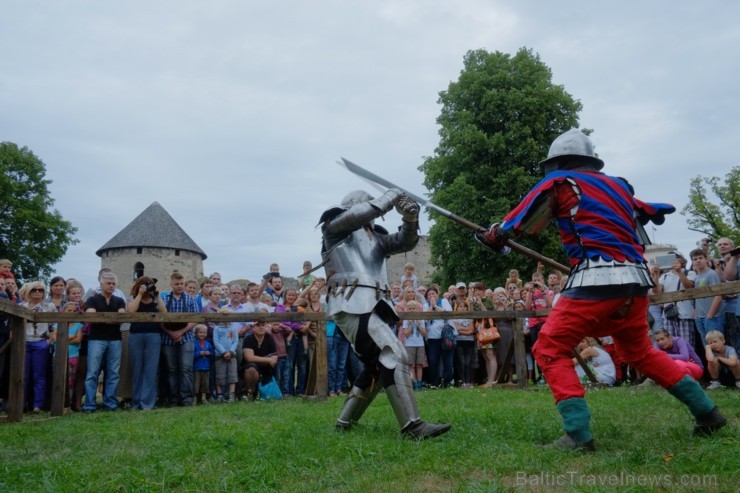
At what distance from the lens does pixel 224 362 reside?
932 cm

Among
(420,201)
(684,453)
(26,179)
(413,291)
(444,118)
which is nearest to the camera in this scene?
(684,453)

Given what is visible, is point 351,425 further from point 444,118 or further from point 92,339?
point 444,118

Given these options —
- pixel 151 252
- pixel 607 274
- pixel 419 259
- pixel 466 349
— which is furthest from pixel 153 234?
pixel 607 274

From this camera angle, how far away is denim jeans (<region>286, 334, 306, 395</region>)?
9.82 meters

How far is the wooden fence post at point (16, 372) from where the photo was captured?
6.89 meters

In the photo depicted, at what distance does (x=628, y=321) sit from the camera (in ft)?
13.8

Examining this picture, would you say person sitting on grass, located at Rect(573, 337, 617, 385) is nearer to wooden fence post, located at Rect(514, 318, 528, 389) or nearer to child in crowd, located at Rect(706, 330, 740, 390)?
wooden fence post, located at Rect(514, 318, 528, 389)

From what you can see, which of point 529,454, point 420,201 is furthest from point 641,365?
point 420,201

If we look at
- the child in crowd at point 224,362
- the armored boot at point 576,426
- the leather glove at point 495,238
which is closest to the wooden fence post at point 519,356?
the child in crowd at point 224,362

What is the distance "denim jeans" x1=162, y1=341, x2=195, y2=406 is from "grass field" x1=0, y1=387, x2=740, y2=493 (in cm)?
246

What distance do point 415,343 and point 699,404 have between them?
6.36 meters

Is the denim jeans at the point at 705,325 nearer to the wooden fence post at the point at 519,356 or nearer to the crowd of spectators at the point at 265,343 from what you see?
the crowd of spectators at the point at 265,343

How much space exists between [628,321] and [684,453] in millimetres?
899

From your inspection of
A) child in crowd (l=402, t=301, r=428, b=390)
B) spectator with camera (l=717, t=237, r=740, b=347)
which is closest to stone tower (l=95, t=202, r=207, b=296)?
child in crowd (l=402, t=301, r=428, b=390)
